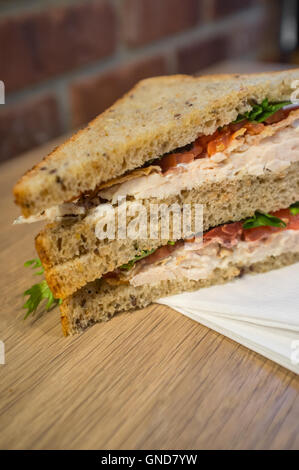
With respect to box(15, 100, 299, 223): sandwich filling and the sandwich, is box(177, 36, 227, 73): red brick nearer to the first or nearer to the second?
the sandwich

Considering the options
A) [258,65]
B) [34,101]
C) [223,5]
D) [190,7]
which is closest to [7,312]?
[34,101]

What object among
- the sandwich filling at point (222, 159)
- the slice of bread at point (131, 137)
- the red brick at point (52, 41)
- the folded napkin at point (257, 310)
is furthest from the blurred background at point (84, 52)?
the folded napkin at point (257, 310)

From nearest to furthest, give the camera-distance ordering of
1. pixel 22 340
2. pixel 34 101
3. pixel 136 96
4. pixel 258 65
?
pixel 22 340, pixel 136 96, pixel 34 101, pixel 258 65

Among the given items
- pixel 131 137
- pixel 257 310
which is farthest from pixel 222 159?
pixel 257 310

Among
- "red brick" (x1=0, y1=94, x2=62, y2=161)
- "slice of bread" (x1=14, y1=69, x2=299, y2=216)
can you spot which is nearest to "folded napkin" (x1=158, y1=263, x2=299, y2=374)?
"slice of bread" (x1=14, y1=69, x2=299, y2=216)

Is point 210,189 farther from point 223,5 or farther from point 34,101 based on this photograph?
point 223,5

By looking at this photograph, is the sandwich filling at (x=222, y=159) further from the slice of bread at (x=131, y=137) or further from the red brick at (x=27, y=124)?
the red brick at (x=27, y=124)

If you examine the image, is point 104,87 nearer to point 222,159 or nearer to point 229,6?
point 229,6
